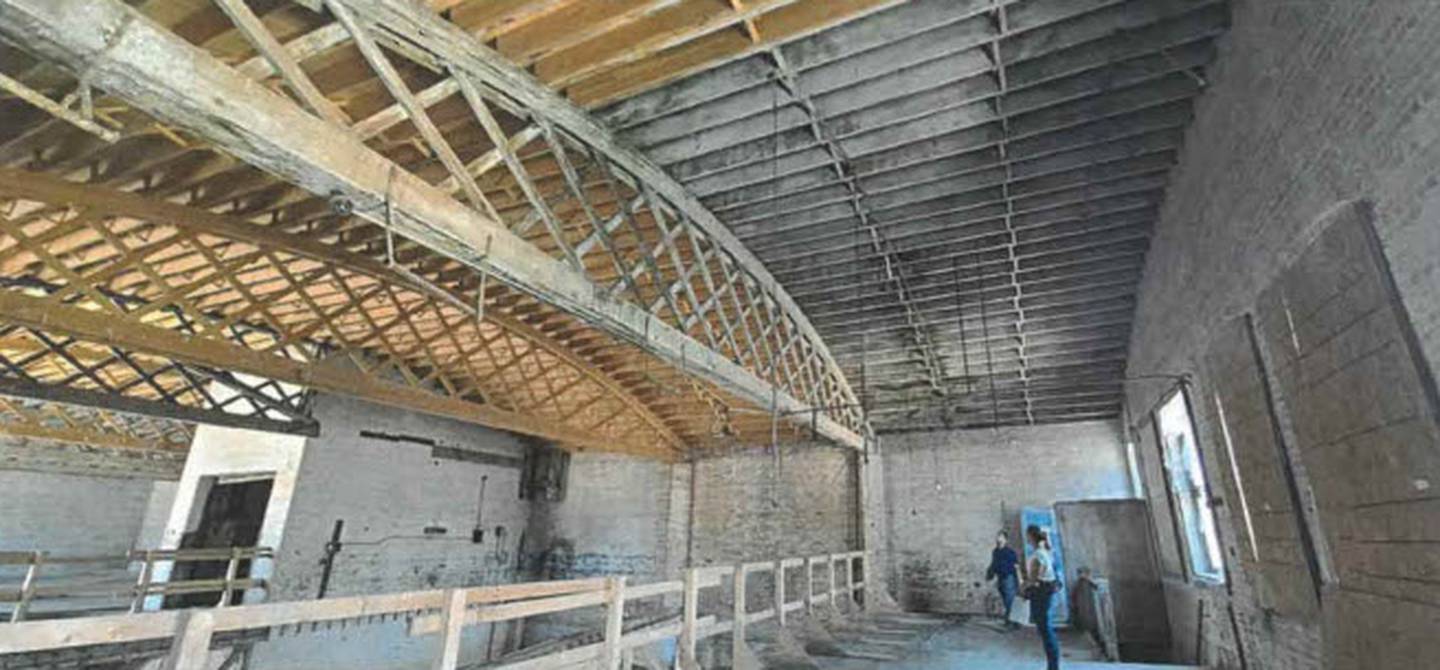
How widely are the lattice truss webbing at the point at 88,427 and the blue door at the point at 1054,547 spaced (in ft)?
45.0

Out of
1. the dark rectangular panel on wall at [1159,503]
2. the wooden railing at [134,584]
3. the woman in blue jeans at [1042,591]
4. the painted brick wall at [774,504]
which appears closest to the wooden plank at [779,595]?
the woman in blue jeans at [1042,591]

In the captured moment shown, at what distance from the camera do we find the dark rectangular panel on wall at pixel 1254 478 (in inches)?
170

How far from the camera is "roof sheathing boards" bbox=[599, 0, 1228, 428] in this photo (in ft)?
15.4

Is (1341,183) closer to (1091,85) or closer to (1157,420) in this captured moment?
(1091,85)

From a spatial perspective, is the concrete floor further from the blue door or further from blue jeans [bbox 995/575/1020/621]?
the blue door

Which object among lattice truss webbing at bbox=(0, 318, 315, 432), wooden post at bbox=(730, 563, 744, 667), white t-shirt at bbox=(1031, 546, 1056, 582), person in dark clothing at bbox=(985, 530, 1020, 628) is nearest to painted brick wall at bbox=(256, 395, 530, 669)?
lattice truss webbing at bbox=(0, 318, 315, 432)

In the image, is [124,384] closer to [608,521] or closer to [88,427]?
[88,427]

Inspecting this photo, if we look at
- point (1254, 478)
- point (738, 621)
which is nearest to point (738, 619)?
point (738, 621)

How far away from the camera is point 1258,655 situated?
5320mm

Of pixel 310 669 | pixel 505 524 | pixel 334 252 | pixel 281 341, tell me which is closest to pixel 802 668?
pixel 334 252

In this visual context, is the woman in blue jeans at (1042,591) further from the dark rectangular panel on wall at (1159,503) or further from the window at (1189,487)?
the dark rectangular panel on wall at (1159,503)

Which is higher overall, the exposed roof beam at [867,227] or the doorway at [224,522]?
the exposed roof beam at [867,227]

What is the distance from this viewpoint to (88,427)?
11812mm

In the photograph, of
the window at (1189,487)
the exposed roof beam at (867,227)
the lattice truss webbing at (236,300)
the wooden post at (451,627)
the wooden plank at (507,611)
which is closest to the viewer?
the wooden post at (451,627)
